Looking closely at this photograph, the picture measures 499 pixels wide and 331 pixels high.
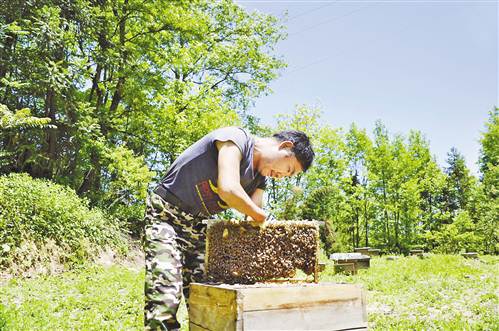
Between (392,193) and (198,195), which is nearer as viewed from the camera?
(198,195)

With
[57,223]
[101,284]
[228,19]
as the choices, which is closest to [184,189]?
[101,284]

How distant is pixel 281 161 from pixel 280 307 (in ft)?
2.99

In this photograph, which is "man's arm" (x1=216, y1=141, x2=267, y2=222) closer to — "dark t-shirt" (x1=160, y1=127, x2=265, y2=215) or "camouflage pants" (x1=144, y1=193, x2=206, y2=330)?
"dark t-shirt" (x1=160, y1=127, x2=265, y2=215)

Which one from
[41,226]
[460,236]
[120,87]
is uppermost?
[120,87]

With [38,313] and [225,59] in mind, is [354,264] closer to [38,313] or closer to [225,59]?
[38,313]

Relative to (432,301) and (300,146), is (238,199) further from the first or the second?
(432,301)

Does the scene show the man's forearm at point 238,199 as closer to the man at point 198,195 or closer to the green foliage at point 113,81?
the man at point 198,195

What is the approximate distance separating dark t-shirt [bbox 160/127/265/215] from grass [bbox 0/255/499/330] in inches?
97.1

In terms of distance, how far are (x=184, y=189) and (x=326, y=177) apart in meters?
28.1

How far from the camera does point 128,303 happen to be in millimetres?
5945

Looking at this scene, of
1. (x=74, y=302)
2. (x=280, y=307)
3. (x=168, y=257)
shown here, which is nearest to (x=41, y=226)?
(x=74, y=302)

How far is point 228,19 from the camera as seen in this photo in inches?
752

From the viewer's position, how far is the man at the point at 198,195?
7.91ft

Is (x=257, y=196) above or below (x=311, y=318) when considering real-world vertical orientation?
above
